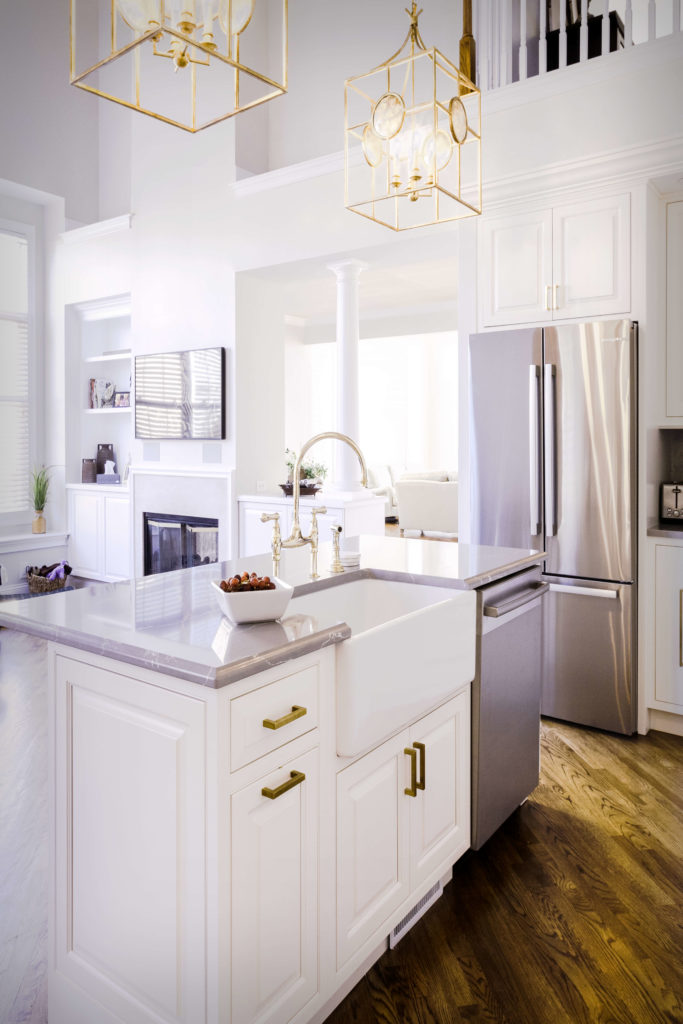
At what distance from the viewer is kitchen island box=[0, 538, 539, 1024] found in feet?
4.18

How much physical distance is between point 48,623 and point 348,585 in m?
1.04

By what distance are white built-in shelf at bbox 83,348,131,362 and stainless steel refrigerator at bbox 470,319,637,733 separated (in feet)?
12.8

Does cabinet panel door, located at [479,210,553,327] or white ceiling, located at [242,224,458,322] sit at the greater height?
white ceiling, located at [242,224,458,322]

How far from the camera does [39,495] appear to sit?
653cm

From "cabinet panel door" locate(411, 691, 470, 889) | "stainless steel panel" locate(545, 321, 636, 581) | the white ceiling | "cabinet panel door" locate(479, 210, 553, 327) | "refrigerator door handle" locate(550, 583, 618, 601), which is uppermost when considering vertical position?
the white ceiling

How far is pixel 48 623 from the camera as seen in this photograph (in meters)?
1.50

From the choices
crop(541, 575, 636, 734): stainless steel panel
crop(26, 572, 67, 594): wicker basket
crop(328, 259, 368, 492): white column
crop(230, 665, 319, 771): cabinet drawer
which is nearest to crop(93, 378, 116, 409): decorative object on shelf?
crop(26, 572, 67, 594): wicker basket

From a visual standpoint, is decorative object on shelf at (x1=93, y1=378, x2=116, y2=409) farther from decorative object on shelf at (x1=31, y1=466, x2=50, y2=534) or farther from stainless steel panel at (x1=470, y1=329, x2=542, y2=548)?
stainless steel panel at (x1=470, y1=329, x2=542, y2=548)

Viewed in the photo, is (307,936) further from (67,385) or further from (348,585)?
(67,385)

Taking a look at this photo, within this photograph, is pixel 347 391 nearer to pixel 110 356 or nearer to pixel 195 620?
pixel 110 356

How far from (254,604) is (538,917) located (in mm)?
1257

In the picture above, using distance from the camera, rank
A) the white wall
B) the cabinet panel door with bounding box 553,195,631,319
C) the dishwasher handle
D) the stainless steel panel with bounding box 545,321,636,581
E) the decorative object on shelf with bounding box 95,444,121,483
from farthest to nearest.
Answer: the decorative object on shelf with bounding box 95,444,121,483
the white wall
the cabinet panel door with bounding box 553,195,631,319
the stainless steel panel with bounding box 545,321,636,581
the dishwasher handle

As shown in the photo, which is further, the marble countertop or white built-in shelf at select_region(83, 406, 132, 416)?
white built-in shelf at select_region(83, 406, 132, 416)

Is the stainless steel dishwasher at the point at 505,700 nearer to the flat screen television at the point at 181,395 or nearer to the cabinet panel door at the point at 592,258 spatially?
the cabinet panel door at the point at 592,258
